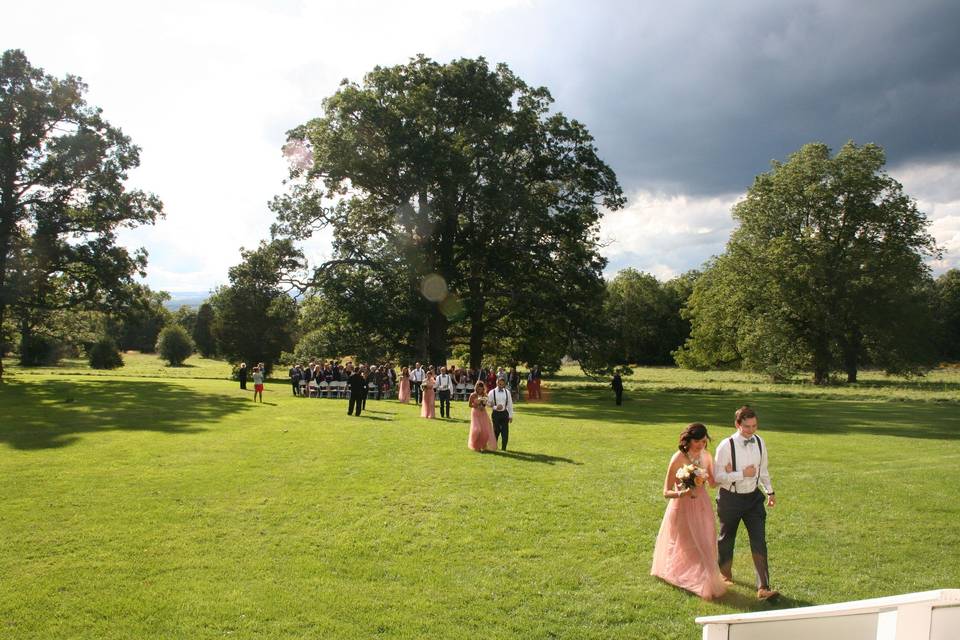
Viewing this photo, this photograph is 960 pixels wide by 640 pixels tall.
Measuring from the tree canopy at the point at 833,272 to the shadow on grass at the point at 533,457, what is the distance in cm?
3222

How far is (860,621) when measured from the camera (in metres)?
2.13

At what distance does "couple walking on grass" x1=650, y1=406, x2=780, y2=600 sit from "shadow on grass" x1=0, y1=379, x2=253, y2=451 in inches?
581

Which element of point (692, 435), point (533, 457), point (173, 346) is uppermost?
point (173, 346)

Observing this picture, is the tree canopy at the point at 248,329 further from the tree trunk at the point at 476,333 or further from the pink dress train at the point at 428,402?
the pink dress train at the point at 428,402

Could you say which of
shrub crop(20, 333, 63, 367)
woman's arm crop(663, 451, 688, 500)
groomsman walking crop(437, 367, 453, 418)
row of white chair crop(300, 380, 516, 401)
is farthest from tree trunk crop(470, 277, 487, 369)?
shrub crop(20, 333, 63, 367)

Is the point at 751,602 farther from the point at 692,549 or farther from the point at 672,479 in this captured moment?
the point at 672,479

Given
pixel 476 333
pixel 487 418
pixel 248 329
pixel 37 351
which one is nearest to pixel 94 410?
pixel 487 418

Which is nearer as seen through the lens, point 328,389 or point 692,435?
point 692,435

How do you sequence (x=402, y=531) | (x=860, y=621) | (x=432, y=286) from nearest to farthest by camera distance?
(x=860, y=621) < (x=402, y=531) < (x=432, y=286)

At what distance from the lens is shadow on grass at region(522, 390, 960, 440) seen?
21.5m

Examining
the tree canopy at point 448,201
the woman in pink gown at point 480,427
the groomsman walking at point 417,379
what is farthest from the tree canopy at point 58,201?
the woman in pink gown at point 480,427

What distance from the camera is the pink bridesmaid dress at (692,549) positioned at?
7.12 m

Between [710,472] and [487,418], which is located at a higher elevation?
[710,472]

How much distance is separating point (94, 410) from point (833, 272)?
41567 mm
